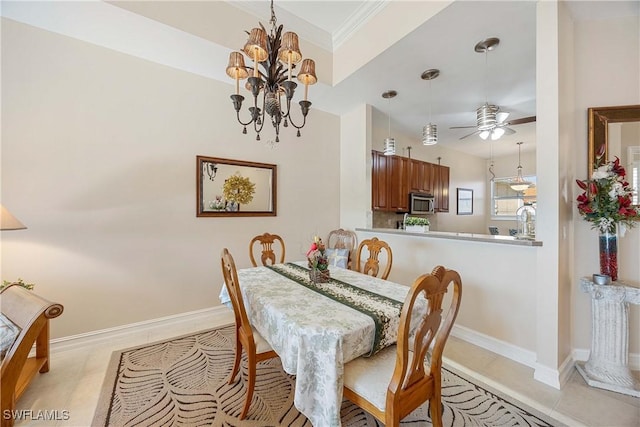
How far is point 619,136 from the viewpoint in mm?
2061

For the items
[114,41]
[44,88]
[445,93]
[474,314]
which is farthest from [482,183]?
[44,88]

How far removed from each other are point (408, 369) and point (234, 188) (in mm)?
2629

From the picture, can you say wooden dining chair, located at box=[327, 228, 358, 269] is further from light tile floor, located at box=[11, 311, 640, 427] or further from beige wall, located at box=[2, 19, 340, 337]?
light tile floor, located at box=[11, 311, 640, 427]

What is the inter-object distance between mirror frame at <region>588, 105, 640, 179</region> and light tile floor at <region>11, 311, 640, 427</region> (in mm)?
1650

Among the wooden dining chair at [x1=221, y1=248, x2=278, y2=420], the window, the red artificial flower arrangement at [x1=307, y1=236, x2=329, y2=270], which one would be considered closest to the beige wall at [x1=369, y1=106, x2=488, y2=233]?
the window

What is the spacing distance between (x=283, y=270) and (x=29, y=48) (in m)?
2.88

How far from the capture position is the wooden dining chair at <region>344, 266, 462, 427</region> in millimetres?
1054

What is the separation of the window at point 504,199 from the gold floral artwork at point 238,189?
6.38 m

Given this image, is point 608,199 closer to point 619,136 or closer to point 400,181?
point 619,136

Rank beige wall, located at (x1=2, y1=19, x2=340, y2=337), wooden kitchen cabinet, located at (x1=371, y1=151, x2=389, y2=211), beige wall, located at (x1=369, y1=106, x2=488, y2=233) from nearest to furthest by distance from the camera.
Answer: beige wall, located at (x1=2, y1=19, x2=340, y2=337) → wooden kitchen cabinet, located at (x1=371, y1=151, x2=389, y2=211) → beige wall, located at (x1=369, y1=106, x2=488, y2=233)

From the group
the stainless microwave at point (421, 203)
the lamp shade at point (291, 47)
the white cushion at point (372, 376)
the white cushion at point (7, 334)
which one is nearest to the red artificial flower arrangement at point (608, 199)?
the white cushion at point (372, 376)

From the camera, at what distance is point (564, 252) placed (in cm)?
196

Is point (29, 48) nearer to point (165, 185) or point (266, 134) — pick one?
point (165, 185)

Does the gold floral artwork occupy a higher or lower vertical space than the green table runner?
higher
